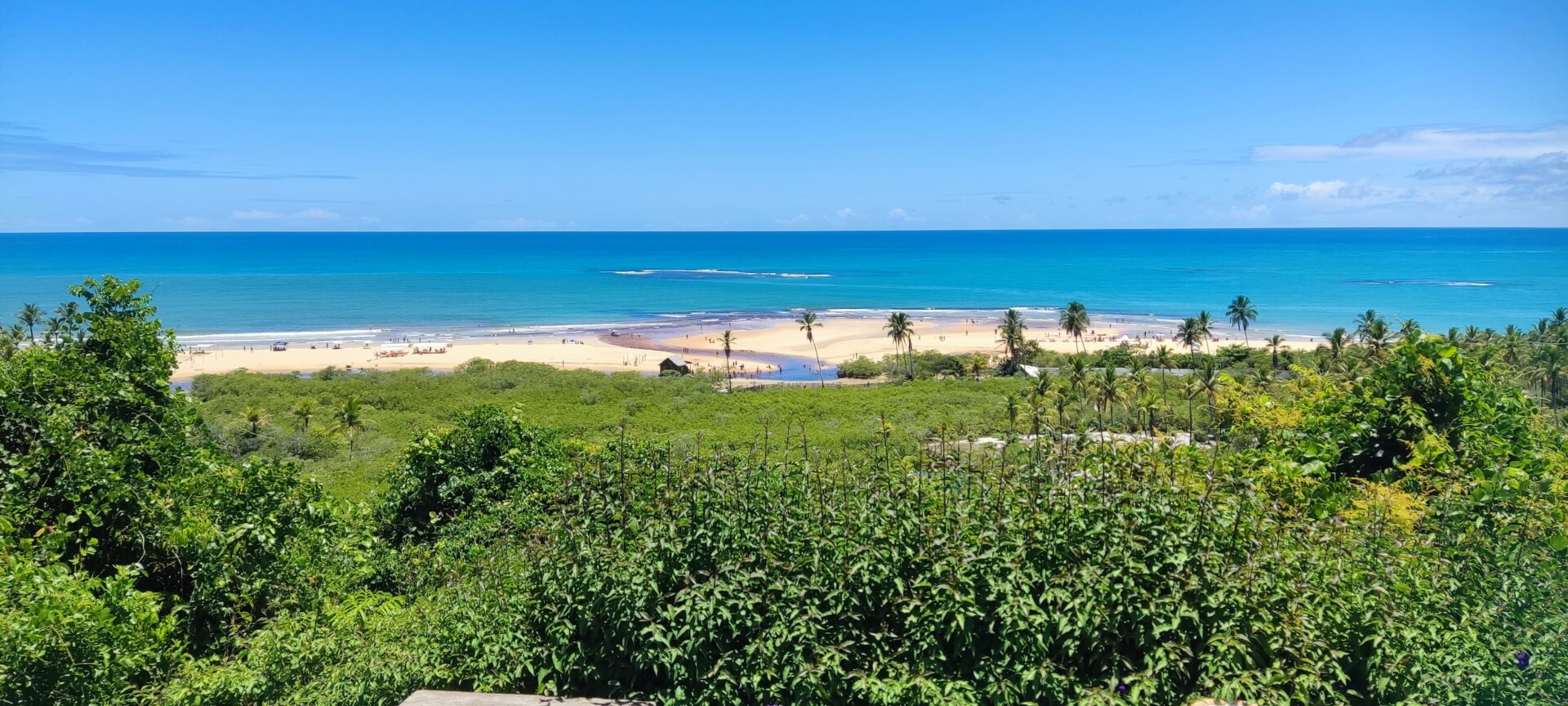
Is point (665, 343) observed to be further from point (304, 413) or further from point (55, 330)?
point (55, 330)

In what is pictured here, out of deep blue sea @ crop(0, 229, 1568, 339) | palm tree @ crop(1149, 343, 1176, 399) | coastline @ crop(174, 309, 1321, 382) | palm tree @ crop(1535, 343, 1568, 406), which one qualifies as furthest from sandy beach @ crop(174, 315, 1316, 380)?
palm tree @ crop(1535, 343, 1568, 406)

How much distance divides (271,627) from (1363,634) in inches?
238

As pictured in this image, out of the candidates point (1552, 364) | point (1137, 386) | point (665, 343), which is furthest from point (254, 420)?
point (1552, 364)

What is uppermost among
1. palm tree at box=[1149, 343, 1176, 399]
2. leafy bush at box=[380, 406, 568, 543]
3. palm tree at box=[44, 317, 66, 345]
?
palm tree at box=[44, 317, 66, 345]

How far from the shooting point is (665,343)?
224 feet

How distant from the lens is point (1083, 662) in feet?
12.8

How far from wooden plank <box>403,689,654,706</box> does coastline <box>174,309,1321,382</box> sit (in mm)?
49072

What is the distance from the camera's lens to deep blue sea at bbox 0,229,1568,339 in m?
81.4

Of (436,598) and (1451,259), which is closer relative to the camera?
(436,598)

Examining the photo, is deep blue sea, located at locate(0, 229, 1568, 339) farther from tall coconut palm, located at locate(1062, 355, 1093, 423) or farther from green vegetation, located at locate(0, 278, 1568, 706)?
green vegetation, located at locate(0, 278, 1568, 706)

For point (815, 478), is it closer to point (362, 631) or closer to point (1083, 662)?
point (1083, 662)

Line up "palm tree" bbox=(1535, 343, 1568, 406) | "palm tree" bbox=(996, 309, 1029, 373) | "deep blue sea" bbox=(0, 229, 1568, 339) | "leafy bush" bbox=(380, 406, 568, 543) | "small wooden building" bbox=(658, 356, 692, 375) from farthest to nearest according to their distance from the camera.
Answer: "deep blue sea" bbox=(0, 229, 1568, 339) < "palm tree" bbox=(996, 309, 1029, 373) < "small wooden building" bbox=(658, 356, 692, 375) < "palm tree" bbox=(1535, 343, 1568, 406) < "leafy bush" bbox=(380, 406, 568, 543)

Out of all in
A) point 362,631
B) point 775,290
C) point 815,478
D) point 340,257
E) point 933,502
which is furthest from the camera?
point 340,257

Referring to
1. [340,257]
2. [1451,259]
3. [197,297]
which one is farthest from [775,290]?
[1451,259]
